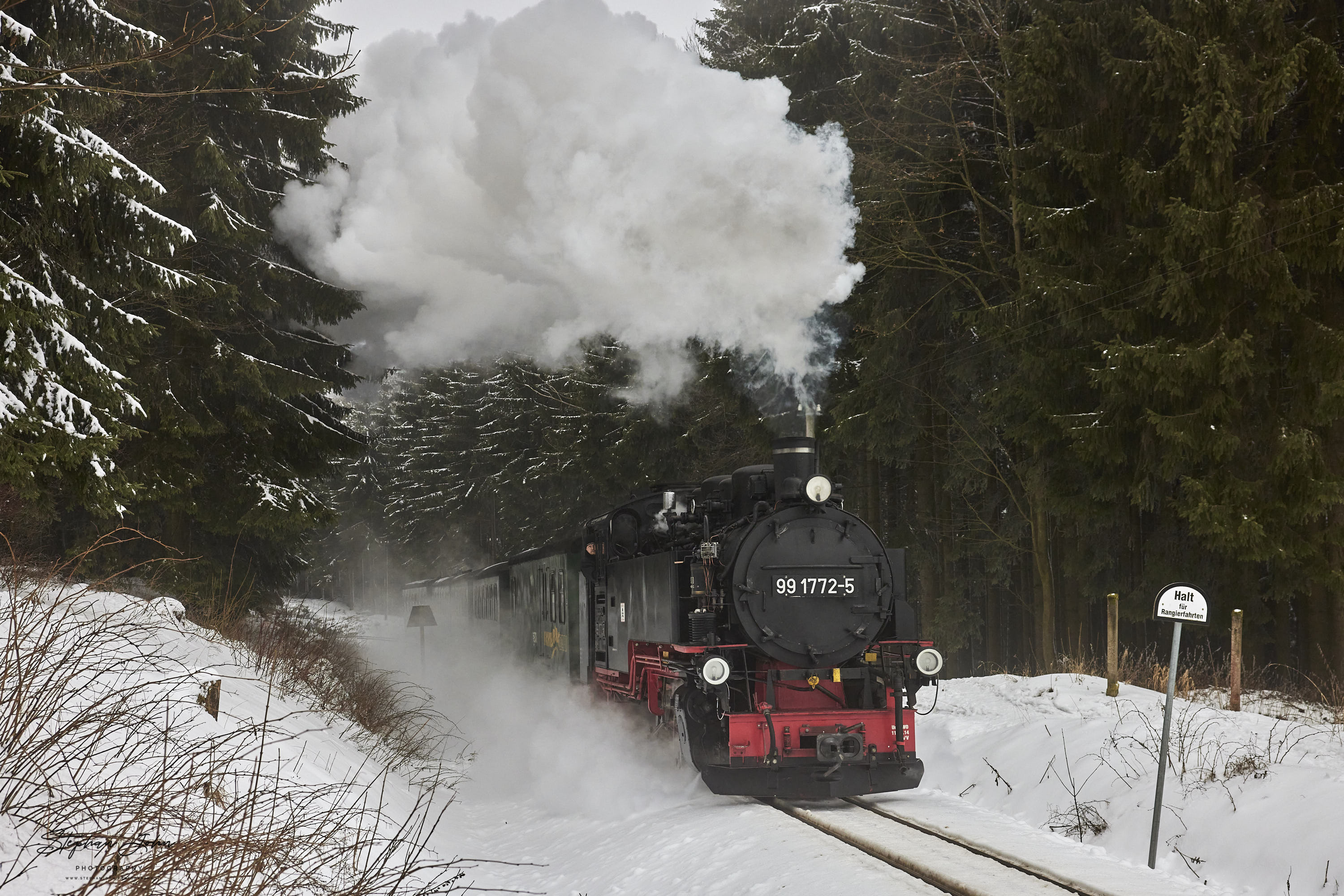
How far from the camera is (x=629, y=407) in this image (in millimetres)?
28250

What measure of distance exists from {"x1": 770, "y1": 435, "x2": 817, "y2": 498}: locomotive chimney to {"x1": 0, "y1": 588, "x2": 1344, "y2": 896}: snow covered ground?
8.78 feet

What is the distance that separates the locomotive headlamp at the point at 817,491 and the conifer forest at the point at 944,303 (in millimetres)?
2243

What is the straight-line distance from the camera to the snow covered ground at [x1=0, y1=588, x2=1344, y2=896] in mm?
6059

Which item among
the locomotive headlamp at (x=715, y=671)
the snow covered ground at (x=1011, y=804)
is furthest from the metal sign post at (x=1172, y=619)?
the locomotive headlamp at (x=715, y=671)

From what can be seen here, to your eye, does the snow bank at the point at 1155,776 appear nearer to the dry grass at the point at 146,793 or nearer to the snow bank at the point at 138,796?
the dry grass at the point at 146,793

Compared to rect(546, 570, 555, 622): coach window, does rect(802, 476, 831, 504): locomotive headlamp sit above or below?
above

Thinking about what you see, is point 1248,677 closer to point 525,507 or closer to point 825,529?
point 825,529

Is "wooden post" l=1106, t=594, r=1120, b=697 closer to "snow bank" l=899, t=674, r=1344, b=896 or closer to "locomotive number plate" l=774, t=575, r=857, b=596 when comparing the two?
"snow bank" l=899, t=674, r=1344, b=896

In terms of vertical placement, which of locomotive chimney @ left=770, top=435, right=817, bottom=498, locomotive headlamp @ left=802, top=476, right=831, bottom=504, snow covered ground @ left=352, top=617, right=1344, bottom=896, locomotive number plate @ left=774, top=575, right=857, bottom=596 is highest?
locomotive chimney @ left=770, top=435, right=817, bottom=498

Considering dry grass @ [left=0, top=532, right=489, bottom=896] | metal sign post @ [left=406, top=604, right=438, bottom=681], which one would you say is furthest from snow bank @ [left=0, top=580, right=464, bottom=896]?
metal sign post @ [left=406, top=604, right=438, bottom=681]

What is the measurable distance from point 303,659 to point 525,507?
2465 centimetres

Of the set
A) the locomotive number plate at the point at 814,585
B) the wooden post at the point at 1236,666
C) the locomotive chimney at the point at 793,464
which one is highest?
the locomotive chimney at the point at 793,464

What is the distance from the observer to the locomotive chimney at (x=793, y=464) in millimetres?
9461

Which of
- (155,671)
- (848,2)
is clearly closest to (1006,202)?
(848,2)
